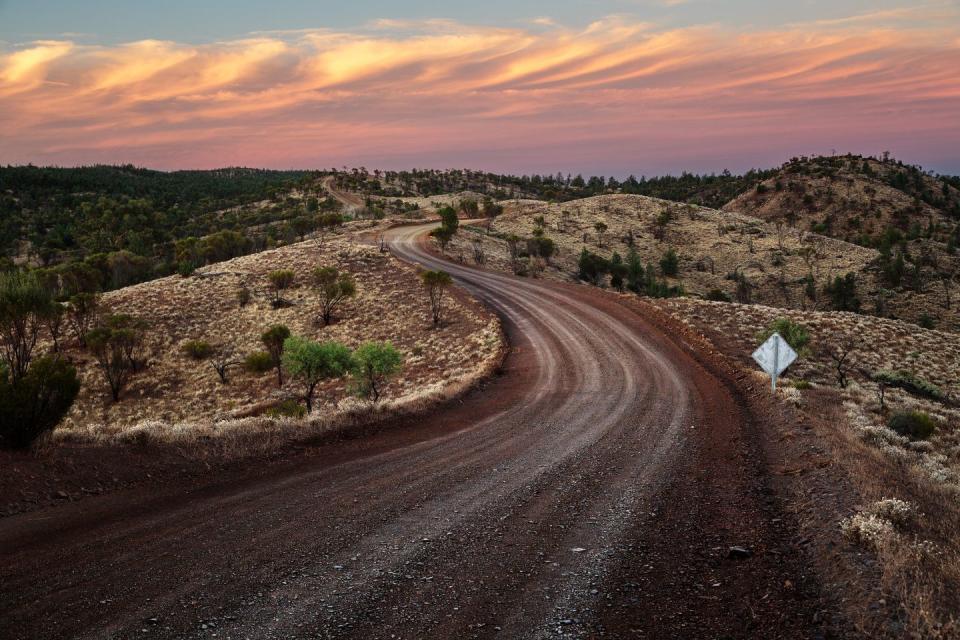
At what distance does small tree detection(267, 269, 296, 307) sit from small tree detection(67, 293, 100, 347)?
1533 centimetres

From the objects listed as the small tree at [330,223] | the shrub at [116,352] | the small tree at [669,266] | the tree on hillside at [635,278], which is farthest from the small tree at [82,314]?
the small tree at [669,266]

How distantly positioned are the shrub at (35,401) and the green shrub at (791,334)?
107 feet

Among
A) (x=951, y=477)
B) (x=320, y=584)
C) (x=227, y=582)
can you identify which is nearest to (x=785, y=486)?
(x=951, y=477)

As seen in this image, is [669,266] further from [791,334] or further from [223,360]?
[223,360]

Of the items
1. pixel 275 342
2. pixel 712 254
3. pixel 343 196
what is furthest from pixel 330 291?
pixel 343 196

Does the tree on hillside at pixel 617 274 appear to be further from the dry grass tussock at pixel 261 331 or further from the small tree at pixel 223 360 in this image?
the small tree at pixel 223 360

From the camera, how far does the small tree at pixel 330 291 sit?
4875cm

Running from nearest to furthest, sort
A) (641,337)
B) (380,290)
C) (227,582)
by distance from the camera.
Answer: (227,582) < (641,337) < (380,290)

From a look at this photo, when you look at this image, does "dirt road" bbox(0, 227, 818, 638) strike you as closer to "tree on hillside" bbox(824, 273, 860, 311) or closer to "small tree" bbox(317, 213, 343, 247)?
"tree on hillside" bbox(824, 273, 860, 311)

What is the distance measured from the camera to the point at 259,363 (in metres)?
41.4

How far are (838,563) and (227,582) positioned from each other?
27.6 ft

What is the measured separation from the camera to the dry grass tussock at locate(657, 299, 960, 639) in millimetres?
6523

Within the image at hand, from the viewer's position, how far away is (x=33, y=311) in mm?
42375

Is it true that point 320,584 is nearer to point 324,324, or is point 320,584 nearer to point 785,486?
point 785,486
